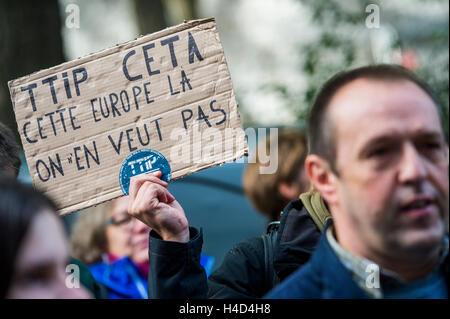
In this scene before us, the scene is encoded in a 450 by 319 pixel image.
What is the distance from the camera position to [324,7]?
6574mm

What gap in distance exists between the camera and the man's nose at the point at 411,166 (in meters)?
1.76

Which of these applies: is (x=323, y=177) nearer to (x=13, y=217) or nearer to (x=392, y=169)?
(x=392, y=169)

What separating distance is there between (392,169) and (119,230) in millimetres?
2630

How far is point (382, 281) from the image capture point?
1.83 metres

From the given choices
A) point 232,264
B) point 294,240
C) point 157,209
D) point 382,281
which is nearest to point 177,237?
point 157,209

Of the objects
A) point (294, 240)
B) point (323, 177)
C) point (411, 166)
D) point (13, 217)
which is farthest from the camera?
point (294, 240)

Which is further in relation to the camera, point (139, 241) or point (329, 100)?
point (139, 241)

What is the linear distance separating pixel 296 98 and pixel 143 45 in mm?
4375

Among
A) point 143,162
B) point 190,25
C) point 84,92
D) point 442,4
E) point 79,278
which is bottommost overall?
point 79,278

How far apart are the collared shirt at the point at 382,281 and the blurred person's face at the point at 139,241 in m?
2.30

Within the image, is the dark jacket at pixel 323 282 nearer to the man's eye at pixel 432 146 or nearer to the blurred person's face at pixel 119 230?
the man's eye at pixel 432 146
